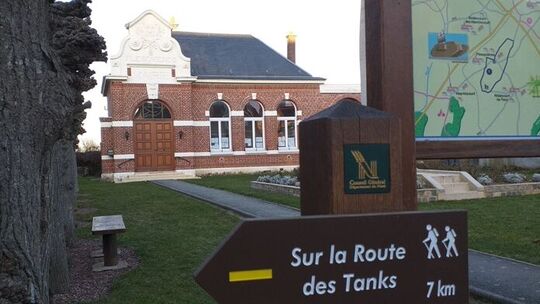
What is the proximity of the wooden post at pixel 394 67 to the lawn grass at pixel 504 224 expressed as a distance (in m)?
5.23

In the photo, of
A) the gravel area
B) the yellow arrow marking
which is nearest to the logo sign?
the yellow arrow marking

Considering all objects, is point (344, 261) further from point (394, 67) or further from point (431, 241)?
point (394, 67)

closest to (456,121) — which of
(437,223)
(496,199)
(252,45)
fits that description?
(437,223)

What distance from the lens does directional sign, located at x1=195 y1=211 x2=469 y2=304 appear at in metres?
1.89

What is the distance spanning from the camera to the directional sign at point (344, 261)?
74.3 inches

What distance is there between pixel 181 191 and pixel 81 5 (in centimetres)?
1490

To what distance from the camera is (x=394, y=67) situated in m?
2.88

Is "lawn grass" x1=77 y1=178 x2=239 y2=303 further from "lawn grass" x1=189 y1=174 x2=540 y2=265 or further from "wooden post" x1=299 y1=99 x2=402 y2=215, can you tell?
"lawn grass" x1=189 y1=174 x2=540 y2=265

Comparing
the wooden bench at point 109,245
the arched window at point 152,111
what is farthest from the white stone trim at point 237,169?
the wooden bench at point 109,245

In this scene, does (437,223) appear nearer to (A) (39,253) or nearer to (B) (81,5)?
(A) (39,253)

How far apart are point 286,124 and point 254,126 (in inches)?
74.0

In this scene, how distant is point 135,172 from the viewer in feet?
91.8

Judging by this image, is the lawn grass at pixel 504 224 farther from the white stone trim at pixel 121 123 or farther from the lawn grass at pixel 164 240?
the white stone trim at pixel 121 123

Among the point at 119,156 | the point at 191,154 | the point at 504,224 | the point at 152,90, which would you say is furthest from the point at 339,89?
the point at 504,224
